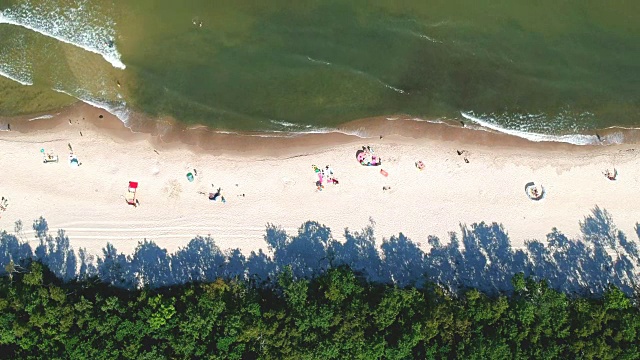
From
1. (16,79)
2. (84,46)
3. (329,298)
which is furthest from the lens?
(84,46)

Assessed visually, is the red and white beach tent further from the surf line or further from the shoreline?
the surf line

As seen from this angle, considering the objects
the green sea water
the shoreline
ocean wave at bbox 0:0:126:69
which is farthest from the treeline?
ocean wave at bbox 0:0:126:69

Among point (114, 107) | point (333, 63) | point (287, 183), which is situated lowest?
point (287, 183)

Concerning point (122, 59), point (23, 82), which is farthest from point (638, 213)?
point (23, 82)

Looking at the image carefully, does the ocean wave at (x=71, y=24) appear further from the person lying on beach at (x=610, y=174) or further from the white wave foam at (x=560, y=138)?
the person lying on beach at (x=610, y=174)

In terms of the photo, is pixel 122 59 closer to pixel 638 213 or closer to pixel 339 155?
pixel 339 155

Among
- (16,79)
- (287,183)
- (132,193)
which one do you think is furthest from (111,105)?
(287,183)

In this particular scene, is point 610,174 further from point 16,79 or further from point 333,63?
point 16,79
